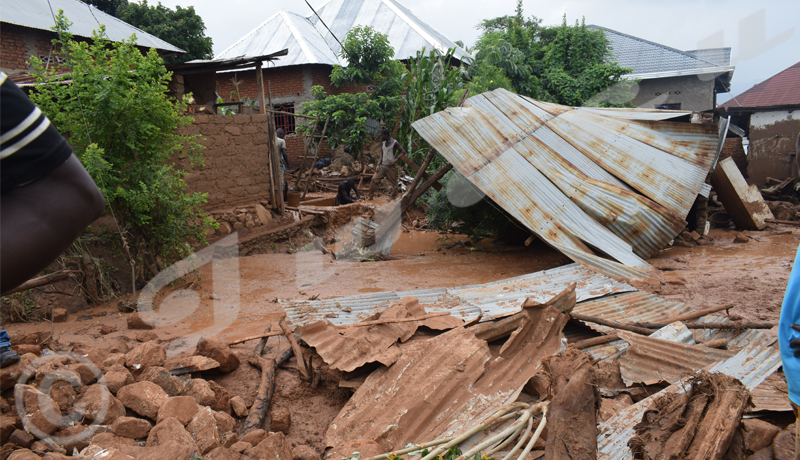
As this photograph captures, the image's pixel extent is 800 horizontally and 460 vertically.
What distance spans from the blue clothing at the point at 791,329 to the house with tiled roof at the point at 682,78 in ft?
76.9

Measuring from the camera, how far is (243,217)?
Result: 31.8 ft

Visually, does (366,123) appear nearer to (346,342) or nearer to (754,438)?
(346,342)

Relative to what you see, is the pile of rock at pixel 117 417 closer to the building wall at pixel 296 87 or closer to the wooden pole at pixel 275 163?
the wooden pole at pixel 275 163

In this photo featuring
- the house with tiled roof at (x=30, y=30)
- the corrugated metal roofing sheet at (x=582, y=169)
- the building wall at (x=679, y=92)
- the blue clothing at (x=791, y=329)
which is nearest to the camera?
the blue clothing at (x=791, y=329)

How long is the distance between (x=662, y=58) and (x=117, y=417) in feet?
94.6

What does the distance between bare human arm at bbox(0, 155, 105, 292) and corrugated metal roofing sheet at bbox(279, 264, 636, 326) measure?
3.29m

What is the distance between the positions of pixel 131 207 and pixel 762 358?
7.28m

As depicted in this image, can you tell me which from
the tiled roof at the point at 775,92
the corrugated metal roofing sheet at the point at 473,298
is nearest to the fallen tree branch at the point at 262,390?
the corrugated metal roofing sheet at the point at 473,298

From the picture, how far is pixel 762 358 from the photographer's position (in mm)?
3666

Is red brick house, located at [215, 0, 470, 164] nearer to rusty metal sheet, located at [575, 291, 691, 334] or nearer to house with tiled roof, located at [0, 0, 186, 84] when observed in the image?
house with tiled roof, located at [0, 0, 186, 84]

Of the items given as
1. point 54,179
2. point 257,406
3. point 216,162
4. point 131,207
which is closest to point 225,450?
point 257,406

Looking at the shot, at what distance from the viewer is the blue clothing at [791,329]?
1877mm

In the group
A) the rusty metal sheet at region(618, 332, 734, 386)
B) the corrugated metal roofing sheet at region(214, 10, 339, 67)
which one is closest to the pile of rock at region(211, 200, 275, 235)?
the rusty metal sheet at region(618, 332, 734, 386)

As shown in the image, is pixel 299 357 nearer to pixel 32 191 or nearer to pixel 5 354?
pixel 5 354
